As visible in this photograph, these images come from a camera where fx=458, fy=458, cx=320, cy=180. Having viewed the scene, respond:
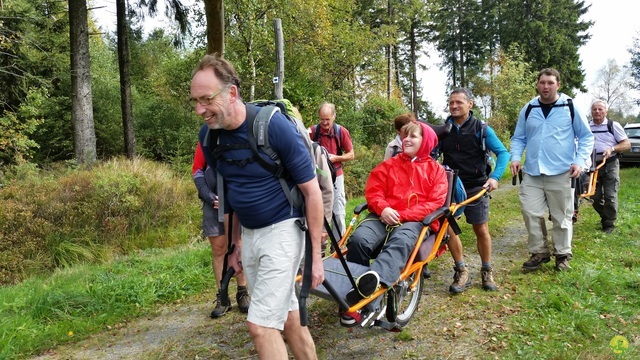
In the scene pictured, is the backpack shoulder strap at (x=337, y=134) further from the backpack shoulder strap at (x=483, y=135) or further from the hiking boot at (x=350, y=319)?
the hiking boot at (x=350, y=319)

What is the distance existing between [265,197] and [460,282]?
318cm

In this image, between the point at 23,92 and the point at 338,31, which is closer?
the point at 23,92

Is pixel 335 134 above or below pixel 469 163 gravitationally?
above

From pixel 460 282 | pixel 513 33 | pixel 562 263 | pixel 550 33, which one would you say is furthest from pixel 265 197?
pixel 513 33

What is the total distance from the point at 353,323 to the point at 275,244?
3.56ft

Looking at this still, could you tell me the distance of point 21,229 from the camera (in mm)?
7531

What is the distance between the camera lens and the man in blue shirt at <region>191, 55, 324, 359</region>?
246 centimetres

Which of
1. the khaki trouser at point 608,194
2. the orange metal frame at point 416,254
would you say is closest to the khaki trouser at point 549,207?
the orange metal frame at point 416,254

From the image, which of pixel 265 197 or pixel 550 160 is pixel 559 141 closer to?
pixel 550 160

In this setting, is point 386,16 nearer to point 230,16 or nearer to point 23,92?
point 230,16

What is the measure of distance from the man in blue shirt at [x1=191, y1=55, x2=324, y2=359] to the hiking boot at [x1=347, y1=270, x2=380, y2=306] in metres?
0.72

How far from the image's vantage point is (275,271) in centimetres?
255

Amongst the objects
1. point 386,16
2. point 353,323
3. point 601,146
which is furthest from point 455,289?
point 386,16

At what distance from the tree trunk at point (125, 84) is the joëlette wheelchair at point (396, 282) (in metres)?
11.1
